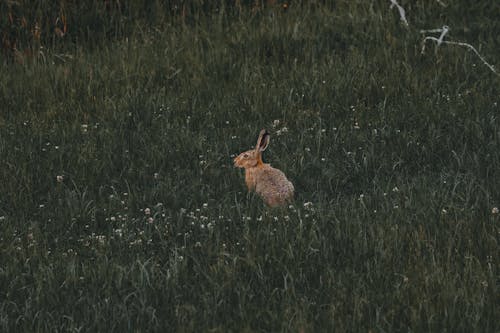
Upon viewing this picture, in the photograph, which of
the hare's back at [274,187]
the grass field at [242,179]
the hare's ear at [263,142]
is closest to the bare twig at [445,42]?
the grass field at [242,179]

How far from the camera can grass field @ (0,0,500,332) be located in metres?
4.57

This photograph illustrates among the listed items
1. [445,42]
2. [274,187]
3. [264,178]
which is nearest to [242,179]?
[264,178]

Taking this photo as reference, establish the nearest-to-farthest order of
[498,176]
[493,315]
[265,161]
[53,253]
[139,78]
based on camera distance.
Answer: [493,315], [53,253], [498,176], [265,161], [139,78]

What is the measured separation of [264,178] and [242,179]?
19.2 inches

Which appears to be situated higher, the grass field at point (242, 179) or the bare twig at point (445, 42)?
the bare twig at point (445, 42)

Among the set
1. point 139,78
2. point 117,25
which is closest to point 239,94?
point 139,78

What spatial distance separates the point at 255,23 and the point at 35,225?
14.5 feet

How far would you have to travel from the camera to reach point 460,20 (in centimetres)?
909

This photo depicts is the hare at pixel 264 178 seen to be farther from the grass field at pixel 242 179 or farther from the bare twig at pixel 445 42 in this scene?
the bare twig at pixel 445 42

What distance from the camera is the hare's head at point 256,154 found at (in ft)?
20.5

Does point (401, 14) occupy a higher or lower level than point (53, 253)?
higher

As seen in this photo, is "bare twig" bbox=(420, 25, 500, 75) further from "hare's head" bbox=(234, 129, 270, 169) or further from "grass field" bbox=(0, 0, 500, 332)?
"hare's head" bbox=(234, 129, 270, 169)

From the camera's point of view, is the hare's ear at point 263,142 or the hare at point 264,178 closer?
the hare at point 264,178

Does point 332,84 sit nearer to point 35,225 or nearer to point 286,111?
point 286,111
